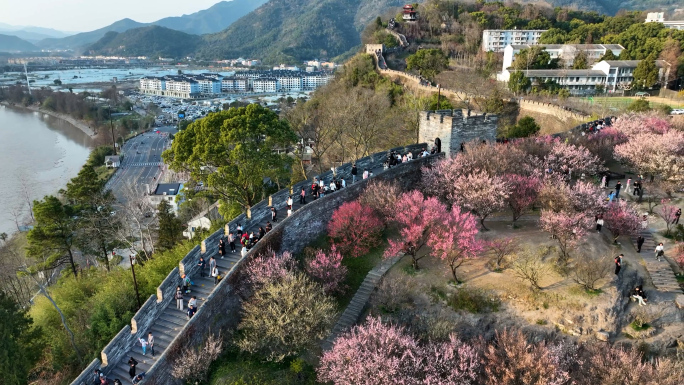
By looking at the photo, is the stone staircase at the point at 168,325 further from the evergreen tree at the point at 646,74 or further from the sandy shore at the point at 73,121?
the sandy shore at the point at 73,121

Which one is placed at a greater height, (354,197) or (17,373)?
(354,197)

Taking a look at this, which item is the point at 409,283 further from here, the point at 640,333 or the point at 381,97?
the point at 381,97

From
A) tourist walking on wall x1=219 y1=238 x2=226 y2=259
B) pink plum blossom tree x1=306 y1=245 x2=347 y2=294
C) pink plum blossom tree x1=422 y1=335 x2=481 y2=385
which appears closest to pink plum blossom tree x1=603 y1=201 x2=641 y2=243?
pink plum blossom tree x1=422 y1=335 x2=481 y2=385

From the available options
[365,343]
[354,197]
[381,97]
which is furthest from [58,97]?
[365,343]

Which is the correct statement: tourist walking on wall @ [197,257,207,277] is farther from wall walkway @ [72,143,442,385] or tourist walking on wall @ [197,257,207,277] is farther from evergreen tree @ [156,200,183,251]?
evergreen tree @ [156,200,183,251]

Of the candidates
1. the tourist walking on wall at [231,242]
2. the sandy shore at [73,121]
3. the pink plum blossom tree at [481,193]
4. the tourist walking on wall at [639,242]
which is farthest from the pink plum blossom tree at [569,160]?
the sandy shore at [73,121]

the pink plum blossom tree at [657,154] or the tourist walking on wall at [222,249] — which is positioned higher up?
the pink plum blossom tree at [657,154]

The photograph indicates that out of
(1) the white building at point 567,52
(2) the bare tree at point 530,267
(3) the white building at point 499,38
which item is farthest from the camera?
(3) the white building at point 499,38
